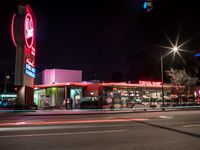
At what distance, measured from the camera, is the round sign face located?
3328 cm

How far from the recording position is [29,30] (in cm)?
3541

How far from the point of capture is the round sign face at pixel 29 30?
33275mm

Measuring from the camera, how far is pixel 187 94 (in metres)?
46.7

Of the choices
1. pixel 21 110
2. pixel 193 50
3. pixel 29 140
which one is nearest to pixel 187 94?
pixel 193 50

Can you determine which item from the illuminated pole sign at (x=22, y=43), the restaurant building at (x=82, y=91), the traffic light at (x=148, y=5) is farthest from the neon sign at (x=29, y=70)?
the traffic light at (x=148, y=5)

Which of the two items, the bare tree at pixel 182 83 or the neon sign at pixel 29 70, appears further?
the bare tree at pixel 182 83

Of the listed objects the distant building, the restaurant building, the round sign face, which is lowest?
the restaurant building

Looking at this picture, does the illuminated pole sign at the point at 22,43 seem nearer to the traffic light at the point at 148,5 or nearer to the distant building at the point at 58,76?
the distant building at the point at 58,76

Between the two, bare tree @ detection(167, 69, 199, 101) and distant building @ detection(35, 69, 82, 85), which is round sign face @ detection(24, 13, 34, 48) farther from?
bare tree @ detection(167, 69, 199, 101)

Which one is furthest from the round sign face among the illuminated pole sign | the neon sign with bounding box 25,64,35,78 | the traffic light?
the traffic light

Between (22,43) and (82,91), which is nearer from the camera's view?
(22,43)

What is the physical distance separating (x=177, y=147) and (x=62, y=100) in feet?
115

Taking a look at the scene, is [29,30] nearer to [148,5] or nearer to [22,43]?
[22,43]

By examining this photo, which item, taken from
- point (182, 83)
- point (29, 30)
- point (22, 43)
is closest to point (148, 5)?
point (22, 43)
